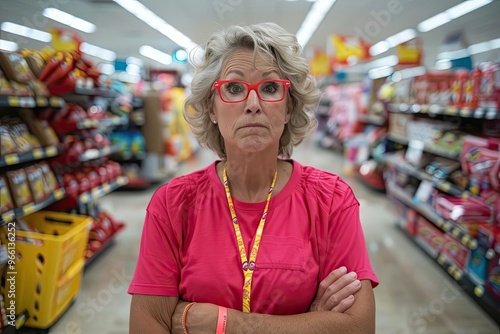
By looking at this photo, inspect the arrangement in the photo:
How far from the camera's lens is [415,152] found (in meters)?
4.56

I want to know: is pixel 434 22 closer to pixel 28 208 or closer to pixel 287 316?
pixel 28 208

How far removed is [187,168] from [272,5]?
435 centimetres

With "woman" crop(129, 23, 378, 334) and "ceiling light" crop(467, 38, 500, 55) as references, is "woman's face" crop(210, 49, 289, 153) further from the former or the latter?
"ceiling light" crop(467, 38, 500, 55)

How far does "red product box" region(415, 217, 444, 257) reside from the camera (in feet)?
12.6

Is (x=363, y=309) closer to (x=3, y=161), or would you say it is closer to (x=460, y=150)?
(x=3, y=161)

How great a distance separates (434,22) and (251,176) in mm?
12563

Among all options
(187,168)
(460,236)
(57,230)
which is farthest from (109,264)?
(187,168)

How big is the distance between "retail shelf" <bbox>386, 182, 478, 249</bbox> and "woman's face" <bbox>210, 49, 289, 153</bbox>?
8.01 ft

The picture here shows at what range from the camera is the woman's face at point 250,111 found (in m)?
1.23

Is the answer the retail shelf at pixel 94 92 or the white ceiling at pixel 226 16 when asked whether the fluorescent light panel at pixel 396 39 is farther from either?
the retail shelf at pixel 94 92

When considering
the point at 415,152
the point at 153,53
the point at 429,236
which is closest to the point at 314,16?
the point at 415,152

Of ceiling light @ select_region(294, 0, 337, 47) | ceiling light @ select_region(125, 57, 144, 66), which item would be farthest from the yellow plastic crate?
ceiling light @ select_region(125, 57, 144, 66)

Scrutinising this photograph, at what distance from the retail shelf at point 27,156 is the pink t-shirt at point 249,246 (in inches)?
68.3

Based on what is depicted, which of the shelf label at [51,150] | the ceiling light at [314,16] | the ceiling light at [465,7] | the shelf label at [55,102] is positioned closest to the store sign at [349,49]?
the ceiling light at [314,16]
